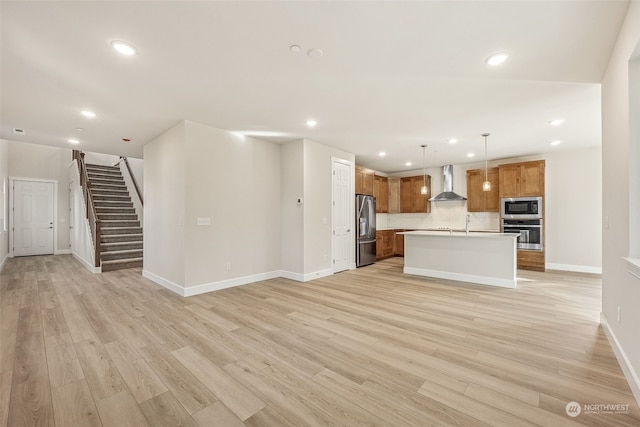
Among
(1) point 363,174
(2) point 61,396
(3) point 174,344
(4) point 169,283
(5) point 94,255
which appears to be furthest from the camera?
(1) point 363,174

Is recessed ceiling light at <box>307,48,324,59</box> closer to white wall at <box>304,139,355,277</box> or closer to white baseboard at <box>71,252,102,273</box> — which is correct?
white wall at <box>304,139,355,277</box>

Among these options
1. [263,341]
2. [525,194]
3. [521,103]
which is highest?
[521,103]

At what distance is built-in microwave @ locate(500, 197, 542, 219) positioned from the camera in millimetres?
6270

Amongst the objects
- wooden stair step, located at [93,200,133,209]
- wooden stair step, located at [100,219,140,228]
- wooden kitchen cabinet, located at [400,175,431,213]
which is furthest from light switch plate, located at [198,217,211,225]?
wooden kitchen cabinet, located at [400,175,431,213]

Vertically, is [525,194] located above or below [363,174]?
below

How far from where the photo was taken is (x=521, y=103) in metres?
3.55

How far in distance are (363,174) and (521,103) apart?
156 inches

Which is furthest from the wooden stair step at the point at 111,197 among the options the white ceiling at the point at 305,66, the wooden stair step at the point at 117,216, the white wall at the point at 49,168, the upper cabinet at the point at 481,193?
the upper cabinet at the point at 481,193

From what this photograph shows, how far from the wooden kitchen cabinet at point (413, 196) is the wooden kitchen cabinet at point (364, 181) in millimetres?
1658

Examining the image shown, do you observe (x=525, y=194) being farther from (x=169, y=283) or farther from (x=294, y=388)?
(x=169, y=283)

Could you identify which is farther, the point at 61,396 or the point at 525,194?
the point at 525,194

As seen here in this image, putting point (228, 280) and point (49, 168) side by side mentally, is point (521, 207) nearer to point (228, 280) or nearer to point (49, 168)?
point (228, 280)

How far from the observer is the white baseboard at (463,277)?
479 cm

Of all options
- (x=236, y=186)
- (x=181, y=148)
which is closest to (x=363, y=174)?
(x=236, y=186)
